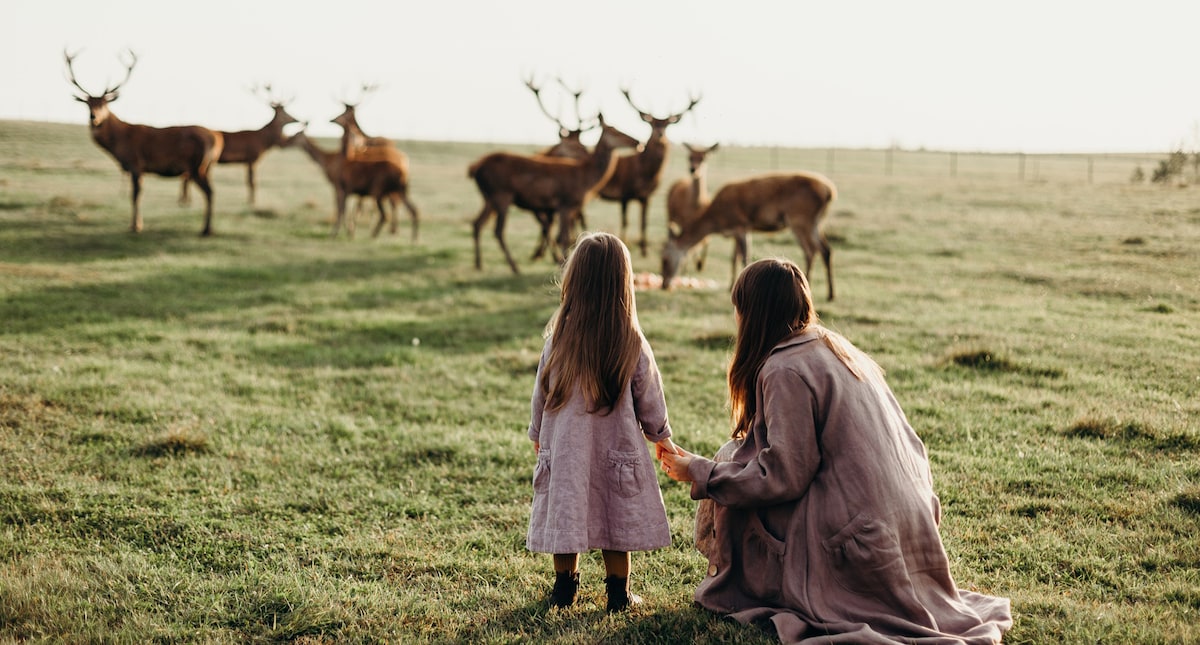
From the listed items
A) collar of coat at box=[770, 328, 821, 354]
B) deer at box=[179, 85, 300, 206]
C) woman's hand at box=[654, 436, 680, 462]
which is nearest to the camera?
collar of coat at box=[770, 328, 821, 354]

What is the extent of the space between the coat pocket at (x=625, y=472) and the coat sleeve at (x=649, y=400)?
141 mm

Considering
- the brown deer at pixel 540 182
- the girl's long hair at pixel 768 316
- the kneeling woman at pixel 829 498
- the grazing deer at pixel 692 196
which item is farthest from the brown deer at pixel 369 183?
the kneeling woman at pixel 829 498

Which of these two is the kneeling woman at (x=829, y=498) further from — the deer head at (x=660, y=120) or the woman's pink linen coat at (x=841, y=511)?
the deer head at (x=660, y=120)

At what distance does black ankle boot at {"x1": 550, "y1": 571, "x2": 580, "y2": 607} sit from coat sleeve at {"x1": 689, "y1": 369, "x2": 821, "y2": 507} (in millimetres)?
898

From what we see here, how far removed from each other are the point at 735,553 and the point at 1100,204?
19245 mm

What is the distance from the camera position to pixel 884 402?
141 inches

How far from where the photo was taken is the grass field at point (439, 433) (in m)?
4.04

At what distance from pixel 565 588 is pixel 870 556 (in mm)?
1318

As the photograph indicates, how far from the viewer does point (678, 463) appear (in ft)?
12.4

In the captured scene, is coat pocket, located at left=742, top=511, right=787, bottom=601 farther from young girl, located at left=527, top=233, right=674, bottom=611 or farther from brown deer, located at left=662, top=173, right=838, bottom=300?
brown deer, located at left=662, top=173, right=838, bottom=300

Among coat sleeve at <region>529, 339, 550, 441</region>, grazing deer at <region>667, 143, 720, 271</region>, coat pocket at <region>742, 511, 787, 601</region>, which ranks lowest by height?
coat pocket at <region>742, 511, 787, 601</region>

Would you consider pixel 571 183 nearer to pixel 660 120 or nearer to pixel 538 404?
pixel 660 120

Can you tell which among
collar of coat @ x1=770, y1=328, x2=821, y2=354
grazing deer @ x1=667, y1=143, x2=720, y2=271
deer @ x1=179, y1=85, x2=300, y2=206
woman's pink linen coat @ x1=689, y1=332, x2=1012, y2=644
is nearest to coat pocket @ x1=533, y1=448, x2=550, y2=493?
woman's pink linen coat @ x1=689, y1=332, x2=1012, y2=644

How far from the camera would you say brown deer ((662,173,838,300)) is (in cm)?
1298
